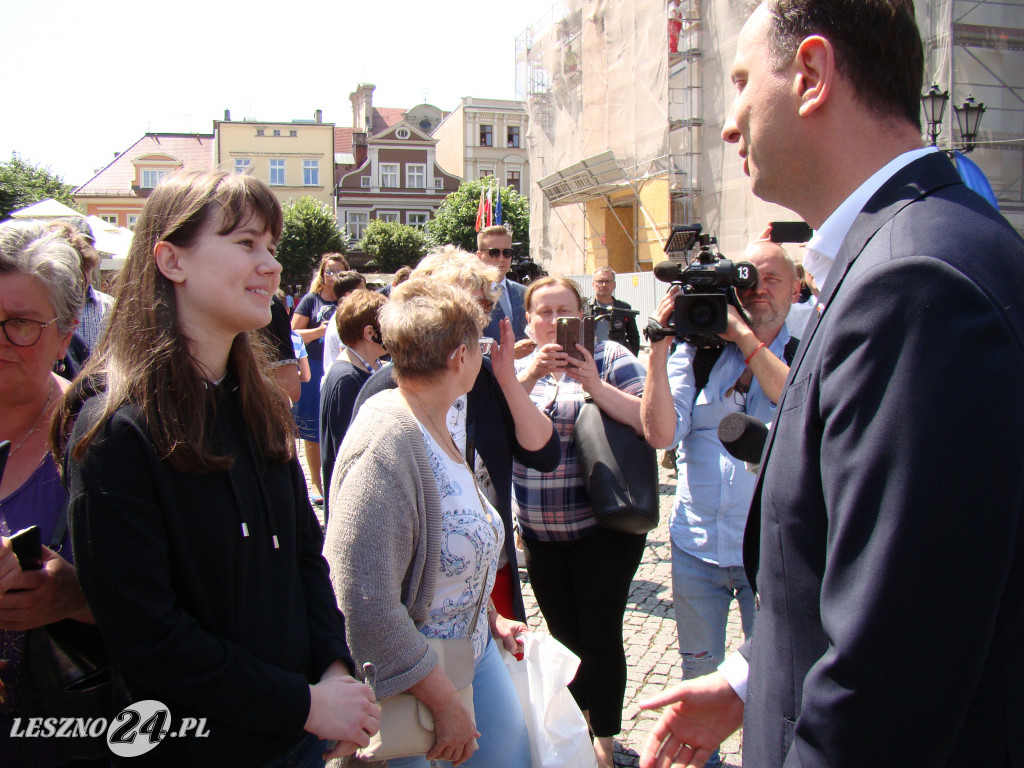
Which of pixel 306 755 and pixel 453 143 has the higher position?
pixel 453 143

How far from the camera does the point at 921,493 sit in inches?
35.0

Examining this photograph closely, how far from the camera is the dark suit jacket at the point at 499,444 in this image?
2848 mm

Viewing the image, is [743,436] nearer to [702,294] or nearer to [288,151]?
[702,294]

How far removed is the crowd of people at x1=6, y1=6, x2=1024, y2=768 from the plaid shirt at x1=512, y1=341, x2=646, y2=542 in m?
0.26

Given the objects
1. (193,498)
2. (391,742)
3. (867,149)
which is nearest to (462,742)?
(391,742)

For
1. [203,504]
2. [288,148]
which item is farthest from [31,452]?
[288,148]

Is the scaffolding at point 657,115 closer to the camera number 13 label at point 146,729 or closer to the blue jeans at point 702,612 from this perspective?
the blue jeans at point 702,612

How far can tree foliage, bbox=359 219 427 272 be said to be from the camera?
45.7 m

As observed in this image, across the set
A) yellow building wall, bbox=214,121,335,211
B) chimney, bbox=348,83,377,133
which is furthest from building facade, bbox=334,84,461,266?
chimney, bbox=348,83,377,133

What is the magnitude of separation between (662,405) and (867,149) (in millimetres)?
1803

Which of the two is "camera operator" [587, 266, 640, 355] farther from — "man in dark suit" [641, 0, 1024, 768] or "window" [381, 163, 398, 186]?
"window" [381, 163, 398, 186]

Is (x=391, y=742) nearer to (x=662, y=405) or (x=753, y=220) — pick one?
(x=662, y=405)

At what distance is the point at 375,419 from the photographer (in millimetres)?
2172

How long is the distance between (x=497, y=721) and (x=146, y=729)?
1.11 metres
